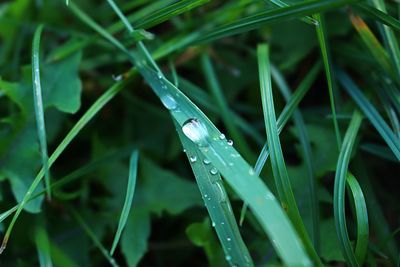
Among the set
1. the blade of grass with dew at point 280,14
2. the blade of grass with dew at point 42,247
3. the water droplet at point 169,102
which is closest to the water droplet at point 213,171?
the water droplet at point 169,102

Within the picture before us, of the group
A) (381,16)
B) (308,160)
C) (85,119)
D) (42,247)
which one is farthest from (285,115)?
(42,247)

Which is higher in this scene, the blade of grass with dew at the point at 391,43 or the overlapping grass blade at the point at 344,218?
the blade of grass with dew at the point at 391,43

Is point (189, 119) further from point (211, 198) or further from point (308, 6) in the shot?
point (308, 6)

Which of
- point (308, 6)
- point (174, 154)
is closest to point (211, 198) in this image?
point (308, 6)

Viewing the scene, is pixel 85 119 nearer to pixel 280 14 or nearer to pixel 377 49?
pixel 280 14

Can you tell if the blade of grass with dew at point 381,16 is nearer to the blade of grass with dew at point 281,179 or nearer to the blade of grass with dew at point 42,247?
the blade of grass with dew at point 281,179

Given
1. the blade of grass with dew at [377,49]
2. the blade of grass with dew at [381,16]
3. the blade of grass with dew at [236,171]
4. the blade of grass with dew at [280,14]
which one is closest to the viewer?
the blade of grass with dew at [236,171]
